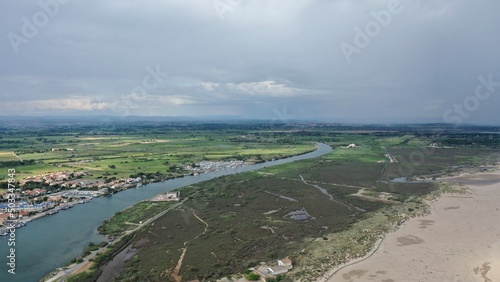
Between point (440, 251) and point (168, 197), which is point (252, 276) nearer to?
point (440, 251)

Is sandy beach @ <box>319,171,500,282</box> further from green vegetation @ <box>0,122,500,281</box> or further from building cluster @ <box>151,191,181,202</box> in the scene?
building cluster @ <box>151,191,181,202</box>

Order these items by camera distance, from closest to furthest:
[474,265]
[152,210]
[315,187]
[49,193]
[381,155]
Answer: [474,265], [152,210], [49,193], [315,187], [381,155]

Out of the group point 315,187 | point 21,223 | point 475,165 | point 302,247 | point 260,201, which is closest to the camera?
point 302,247

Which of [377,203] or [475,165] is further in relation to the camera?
[475,165]

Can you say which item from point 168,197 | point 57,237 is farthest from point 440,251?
point 57,237

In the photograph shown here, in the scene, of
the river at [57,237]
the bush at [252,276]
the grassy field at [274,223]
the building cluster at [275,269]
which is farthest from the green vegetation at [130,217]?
the building cluster at [275,269]

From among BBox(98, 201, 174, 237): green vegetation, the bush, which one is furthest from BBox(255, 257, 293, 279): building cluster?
BBox(98, 201, 174, 237): green vegetation

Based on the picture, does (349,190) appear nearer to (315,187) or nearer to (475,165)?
(315,187)

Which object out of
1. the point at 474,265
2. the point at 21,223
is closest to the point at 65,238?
the point at 21,223
